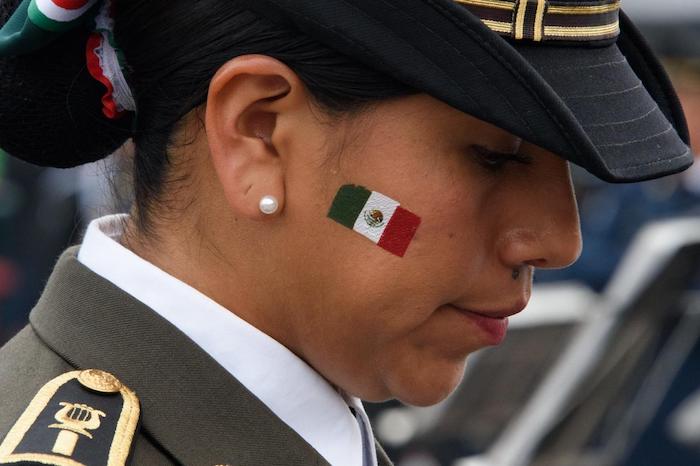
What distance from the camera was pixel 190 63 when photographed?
217 centimetres

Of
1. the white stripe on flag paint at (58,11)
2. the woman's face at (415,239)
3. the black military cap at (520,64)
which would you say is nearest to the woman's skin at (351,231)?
the woman's face at (415,239)

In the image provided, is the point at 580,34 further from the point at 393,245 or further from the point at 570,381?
the point at 570,381

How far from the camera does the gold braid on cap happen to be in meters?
1.99

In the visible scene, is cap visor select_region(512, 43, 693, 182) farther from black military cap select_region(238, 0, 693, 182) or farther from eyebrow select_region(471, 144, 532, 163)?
eyebrow select_region(471, 144, 532, 163)

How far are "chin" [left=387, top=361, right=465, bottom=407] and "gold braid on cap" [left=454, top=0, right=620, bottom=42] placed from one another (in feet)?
1.81

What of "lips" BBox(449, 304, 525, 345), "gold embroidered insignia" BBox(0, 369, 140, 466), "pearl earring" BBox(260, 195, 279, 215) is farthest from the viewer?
"lips" BBox(449, 304, 525, 345)

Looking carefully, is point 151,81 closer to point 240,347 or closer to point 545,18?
point 240,347

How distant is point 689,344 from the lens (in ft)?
22.9

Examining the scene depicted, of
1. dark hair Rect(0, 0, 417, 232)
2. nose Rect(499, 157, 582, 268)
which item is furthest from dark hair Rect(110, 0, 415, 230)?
nose Rect(499, 157, 582, 268)

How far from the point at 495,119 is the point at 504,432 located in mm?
4464

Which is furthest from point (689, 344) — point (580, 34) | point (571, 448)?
point (580, 34)

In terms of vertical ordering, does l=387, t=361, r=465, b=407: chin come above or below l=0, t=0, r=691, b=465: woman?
below

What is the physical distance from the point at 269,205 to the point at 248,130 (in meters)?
0.12

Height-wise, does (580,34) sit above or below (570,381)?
above
